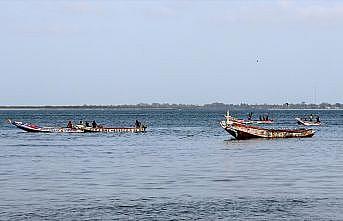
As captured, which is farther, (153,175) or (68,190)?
(153,175)

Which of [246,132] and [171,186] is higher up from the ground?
[246,132]

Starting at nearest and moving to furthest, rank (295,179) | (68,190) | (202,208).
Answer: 1. (202,208)
2. (68,190)
3. (295,179)

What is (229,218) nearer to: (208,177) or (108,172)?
(208,177)

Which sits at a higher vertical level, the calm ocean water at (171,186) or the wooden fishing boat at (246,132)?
the wooden fishing boat at (246,132)

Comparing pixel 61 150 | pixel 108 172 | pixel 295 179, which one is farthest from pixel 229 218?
pixel 61 150

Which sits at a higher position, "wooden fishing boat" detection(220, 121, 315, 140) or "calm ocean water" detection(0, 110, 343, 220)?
"wooden fishing boat" detection(220, 121, 315, 140)

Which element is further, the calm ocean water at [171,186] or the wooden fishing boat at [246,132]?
the wooden fishing boat at [246,132]

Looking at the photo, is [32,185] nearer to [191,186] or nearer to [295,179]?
[191,186]

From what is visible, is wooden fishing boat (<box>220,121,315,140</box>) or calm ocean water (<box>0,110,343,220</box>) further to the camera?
wooden fishing boat (<box>220,121,315,140</box>)

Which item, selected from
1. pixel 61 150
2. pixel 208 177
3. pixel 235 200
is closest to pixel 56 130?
pixel 61 150

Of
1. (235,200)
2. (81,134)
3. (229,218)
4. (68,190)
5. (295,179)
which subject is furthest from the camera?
(81,134)

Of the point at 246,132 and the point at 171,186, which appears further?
the point at 246,132

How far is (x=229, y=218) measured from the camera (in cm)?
2473

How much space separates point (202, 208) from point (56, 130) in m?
72.5
